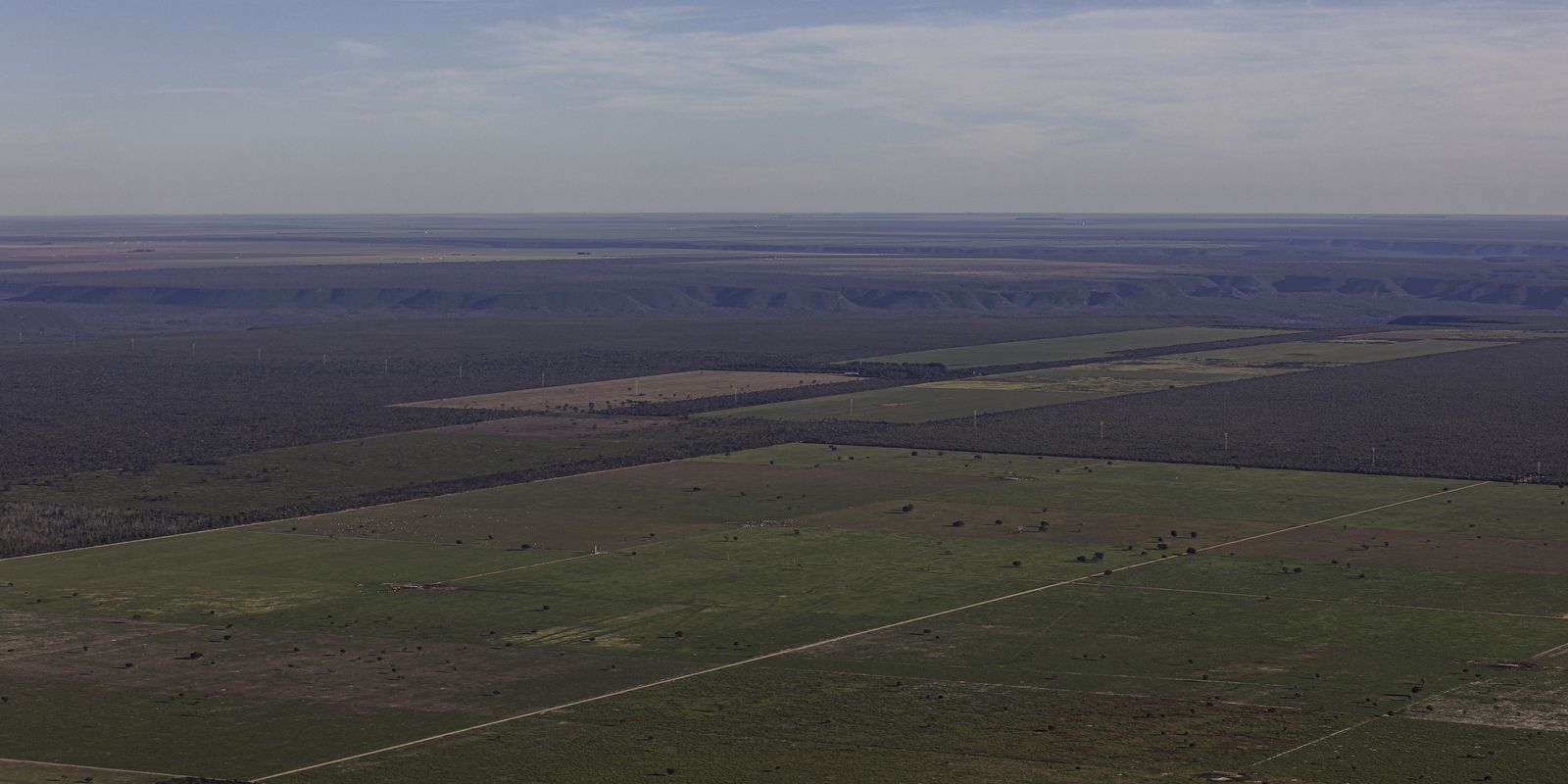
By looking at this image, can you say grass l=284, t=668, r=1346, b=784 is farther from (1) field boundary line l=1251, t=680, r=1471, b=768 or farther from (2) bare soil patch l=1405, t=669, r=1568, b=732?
(2) bare soil patch l=1405, t=669, r=1568, b=732

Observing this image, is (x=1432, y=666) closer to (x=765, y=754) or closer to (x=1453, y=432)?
(x=765, y=754)

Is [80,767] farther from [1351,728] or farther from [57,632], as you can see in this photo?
[1351,728]

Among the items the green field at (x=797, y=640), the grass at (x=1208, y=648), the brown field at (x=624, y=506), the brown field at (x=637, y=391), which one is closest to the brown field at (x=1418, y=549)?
the green field at (x=797, y=640)

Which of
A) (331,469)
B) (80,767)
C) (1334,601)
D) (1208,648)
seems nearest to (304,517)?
(331,469)

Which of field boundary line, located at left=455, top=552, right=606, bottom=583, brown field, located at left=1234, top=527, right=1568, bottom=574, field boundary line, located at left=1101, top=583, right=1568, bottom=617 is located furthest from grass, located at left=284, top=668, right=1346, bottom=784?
brown field, located at left=1234, top=527, right=1568, bottom=574

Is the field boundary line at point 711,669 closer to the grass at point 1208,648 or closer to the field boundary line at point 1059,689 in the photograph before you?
the grass at point 1208,648

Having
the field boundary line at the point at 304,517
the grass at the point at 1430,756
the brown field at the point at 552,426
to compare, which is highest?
the grass at the point at 1430,756
